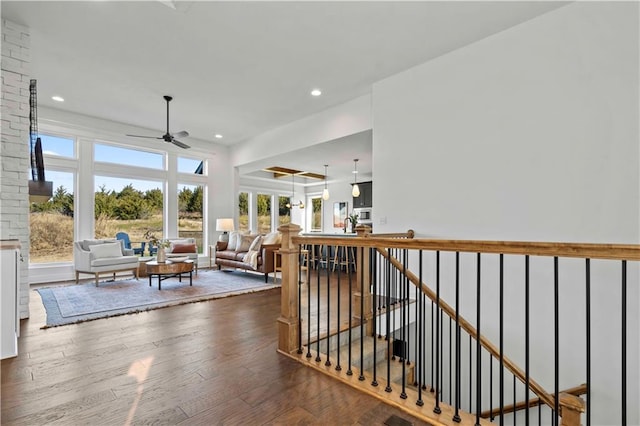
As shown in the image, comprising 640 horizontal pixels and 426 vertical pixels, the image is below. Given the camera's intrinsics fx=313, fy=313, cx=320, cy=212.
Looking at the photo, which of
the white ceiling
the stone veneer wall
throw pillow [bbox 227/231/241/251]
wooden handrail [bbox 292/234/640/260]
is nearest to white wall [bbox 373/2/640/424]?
the white ceiling

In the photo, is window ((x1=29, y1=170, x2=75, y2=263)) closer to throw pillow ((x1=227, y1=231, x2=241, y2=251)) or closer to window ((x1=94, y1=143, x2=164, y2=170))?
window ((x1=94, y1=143, x2=164, y2=170))

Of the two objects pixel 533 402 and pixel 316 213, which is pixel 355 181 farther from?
pixel 533 402

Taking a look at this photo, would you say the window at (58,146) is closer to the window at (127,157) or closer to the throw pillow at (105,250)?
the window at (127,157)

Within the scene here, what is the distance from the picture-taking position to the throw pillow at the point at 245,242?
6.63m

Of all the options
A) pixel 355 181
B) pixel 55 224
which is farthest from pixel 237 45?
pixel 355 181

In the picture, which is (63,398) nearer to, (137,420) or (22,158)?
(137,420)

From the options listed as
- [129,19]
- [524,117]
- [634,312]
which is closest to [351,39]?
[524,117]

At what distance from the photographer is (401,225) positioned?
417 cm

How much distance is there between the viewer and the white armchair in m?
5.37

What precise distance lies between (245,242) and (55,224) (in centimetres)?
351

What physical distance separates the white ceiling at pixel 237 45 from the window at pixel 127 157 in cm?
120

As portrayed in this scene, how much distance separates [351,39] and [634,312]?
3.66m

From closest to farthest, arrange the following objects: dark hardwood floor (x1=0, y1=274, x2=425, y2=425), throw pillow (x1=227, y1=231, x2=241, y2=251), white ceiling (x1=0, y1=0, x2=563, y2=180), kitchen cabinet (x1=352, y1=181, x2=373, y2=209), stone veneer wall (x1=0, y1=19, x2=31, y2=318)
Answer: dark hardwood floor (x1=0, y1=274, x2=425, y2=425) < white ceiling (x1=0, y1=0, x2=563, y2=180) < stone veneer wall (x1=0, y1=19, x2=31, y2=318) < throw pillow (x1=227, y1=231, x2=241, y2=251) < kitchen cabinet (x1=352, y1=181, x2=373, y2=209)

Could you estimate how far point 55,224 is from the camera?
590 cm
